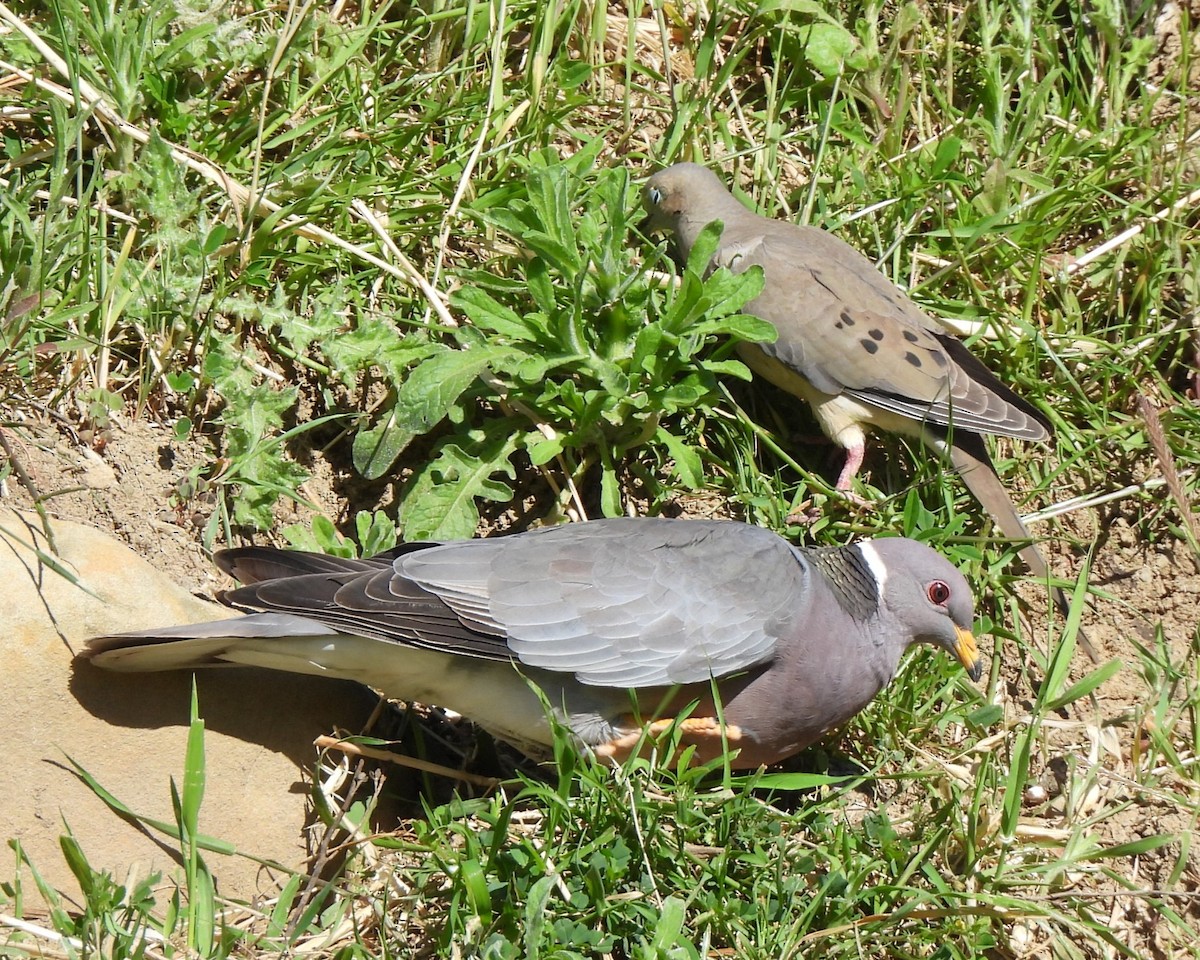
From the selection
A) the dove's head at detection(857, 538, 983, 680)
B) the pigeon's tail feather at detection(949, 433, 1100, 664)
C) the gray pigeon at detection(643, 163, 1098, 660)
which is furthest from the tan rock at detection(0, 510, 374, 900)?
the pigeon's tail feather at detection(949, 433, 1100, 664)

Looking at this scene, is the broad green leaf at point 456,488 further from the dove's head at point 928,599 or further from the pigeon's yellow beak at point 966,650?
the pigeon's yellow beak at point 966,650

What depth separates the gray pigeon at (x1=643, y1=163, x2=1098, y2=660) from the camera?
4855 mm

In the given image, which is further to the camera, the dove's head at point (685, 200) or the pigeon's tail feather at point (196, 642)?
the dove's head at point (685, 200)

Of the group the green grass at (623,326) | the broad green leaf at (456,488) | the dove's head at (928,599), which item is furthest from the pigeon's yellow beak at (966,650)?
the broad green leaf at (456,488)

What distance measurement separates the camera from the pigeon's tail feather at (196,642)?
3.52 m

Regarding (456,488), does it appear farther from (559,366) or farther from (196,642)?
(196,642)

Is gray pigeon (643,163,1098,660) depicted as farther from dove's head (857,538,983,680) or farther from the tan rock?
the tan rock

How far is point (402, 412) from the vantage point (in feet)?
14.3

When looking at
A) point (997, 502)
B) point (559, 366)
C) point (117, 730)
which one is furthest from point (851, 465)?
point (117, 730)

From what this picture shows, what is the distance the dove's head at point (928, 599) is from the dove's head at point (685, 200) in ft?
6.05

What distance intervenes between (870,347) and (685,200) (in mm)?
1044

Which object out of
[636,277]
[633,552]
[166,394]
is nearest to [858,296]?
[636,277]

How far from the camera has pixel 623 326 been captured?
4.51 m

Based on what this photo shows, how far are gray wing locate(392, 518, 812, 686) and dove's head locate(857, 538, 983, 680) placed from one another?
0.29 m
